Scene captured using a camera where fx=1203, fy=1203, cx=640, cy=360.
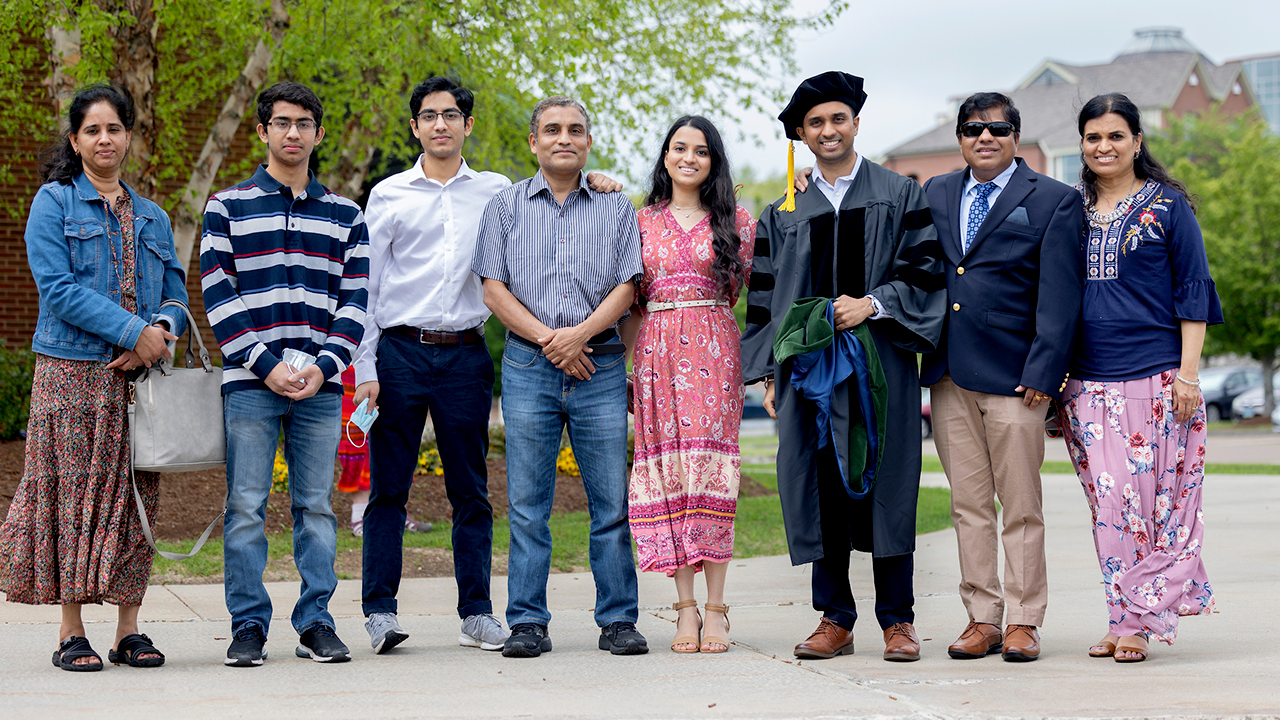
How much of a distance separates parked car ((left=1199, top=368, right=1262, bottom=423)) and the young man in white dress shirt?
2822 cm

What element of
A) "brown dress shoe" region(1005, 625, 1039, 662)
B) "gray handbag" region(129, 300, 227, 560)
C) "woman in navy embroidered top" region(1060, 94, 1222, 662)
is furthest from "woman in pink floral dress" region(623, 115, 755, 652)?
"gray handbag" region(129, 300, 227, 560)

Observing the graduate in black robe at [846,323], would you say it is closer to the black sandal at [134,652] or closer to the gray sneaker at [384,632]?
the gray sneaker at [384,632]

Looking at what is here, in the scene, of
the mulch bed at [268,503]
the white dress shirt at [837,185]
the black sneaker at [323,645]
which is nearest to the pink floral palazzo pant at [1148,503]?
the white dress shirt at [837,185]

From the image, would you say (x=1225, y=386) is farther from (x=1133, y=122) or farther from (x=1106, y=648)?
(x=1106, y=648)

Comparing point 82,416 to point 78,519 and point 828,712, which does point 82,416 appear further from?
point 828,712

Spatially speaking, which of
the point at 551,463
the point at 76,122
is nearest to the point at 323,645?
the point at 551,463

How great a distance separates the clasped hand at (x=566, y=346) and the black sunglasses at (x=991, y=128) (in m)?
1.77

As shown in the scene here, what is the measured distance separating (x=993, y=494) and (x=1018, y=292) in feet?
2.70

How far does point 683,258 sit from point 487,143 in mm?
6452

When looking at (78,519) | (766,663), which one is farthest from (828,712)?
(78,519)

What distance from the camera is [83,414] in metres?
4.49

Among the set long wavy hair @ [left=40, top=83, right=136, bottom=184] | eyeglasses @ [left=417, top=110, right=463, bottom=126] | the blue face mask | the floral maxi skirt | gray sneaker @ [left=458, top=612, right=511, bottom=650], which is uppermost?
eyeglasses @ [left=417, top=110, right=463, bottom=126]

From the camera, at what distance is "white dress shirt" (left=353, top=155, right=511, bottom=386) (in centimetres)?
502

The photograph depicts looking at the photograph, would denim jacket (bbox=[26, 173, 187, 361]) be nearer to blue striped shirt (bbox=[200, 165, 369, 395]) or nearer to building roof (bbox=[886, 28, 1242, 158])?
blue striped shirt (bbox=[200, 165, 369, 395])
